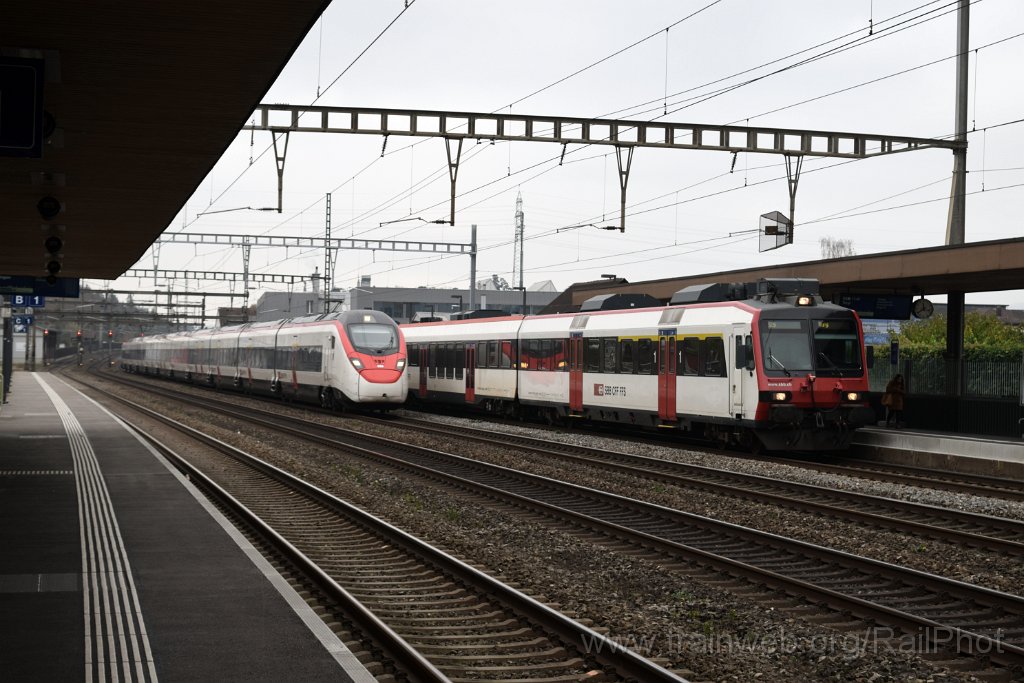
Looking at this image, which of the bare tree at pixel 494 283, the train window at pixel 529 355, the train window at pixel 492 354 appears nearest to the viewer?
the train window at pixel 529 355

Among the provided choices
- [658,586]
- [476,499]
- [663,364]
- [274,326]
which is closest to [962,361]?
→ [663,364]

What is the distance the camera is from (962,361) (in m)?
25.5

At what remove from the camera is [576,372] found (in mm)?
28078

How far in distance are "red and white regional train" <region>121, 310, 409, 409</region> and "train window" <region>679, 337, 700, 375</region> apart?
13.5 metres

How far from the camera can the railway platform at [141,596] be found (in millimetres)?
6754

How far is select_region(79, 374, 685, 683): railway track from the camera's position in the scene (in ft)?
24.2

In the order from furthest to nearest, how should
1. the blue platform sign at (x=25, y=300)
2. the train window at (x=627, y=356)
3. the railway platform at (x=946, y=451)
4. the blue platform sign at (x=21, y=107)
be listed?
the blue platform sign at (x=25, y=300) → the train window at (x=627, y=356) → the railway platform at (x=946, y=451) → the blue platform sign at (x=21, y=107)

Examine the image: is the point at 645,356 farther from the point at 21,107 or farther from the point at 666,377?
the point at 21,107

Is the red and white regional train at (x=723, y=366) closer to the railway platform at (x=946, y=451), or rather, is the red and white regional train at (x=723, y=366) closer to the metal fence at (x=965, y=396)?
the railway platform at (x=946, y=451)

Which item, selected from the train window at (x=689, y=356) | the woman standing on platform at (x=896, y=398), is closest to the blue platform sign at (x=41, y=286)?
the train window at (x=689, y=356)

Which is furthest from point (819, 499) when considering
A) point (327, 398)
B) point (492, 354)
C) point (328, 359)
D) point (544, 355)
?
A: point (327, 398)

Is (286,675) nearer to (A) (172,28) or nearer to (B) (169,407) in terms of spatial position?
(A) (172,28)

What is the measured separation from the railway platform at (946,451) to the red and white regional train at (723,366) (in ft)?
5.16

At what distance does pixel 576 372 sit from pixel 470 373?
7510mm
